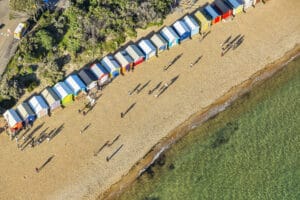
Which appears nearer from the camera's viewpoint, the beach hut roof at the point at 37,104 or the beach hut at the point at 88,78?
the beach hut roof at the point at 37,104

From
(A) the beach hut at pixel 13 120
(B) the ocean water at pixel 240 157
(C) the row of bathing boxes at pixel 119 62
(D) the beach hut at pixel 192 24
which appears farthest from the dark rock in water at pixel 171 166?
(D) the beach hut at pixel 192 24

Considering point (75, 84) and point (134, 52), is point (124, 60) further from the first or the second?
point (75, 84)

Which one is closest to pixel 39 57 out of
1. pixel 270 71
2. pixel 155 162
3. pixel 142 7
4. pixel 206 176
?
pixel 142 7

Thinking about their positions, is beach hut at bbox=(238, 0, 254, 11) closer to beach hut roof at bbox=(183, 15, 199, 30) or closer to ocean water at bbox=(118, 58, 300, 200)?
beach hut roof at bbox=(183, 15, 199, 30)

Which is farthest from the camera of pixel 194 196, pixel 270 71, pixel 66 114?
pixel 270 71

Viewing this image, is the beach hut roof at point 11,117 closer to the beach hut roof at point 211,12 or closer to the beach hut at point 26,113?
the beach hut at point 26,113

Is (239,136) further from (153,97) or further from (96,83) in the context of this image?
(96,83)

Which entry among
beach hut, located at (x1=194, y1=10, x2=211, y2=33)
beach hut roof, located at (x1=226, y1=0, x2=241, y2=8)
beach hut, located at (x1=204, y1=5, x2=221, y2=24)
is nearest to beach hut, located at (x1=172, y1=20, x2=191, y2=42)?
beach hut, located at (x1=194, y1=10, x2=211, y2=33)
